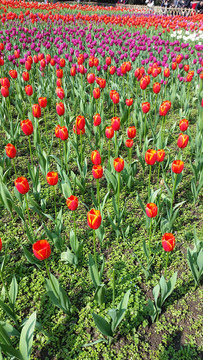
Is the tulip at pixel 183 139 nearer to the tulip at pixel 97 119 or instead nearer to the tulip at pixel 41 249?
the tulip at pixel 97 119

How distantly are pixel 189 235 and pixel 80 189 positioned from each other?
4.15 feet

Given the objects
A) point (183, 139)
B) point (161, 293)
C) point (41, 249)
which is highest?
point (183, 139)

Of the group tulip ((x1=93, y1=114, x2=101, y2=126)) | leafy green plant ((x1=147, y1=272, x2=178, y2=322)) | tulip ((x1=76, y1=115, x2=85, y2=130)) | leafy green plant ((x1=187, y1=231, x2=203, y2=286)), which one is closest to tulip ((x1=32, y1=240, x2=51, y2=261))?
leafy green plant ((x1=147, y1=272, x2=178, y2=322))

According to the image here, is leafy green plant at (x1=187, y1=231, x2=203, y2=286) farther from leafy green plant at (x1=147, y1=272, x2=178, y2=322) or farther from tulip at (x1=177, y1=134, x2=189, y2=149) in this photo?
tulip at (x1=177, y1=134, x2=189, y2=149)

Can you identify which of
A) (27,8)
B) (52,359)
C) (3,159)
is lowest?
(52,359)

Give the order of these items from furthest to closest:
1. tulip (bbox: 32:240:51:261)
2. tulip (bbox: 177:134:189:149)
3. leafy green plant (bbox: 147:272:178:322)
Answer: tulip (bbox: 177:134:189:149) → leafy green plant (bbox: 147:272:178:322) → tulip (bbox: 32:240:51:261)

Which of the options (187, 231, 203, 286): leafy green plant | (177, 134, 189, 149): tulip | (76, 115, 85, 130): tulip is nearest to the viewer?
(187, 231, 203, 286): leafy green plant

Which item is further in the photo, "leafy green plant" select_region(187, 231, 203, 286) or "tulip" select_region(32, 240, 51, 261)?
"leafy green plant" select_region(187, 231, 203, 286)

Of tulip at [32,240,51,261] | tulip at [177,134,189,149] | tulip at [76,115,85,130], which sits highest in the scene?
tulip at [76,115,85,130]

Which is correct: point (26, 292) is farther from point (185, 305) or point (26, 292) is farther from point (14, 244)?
point (185, 305)

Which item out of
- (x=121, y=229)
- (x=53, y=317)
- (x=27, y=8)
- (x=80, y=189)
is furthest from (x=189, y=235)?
(x=27, y=8)

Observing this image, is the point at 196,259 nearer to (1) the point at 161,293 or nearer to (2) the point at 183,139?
(1) the point at 161,293

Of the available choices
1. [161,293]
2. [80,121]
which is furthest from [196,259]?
[80,121]

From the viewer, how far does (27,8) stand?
1271 cm
